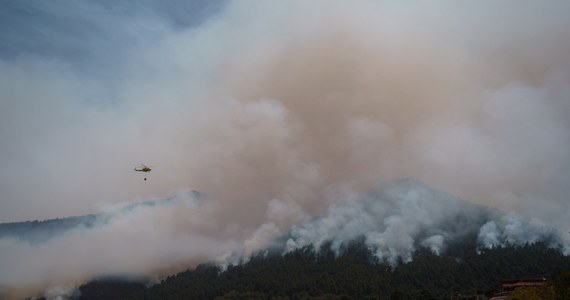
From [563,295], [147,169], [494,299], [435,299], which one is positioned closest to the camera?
[563,295]

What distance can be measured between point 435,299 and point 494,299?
68.9ft

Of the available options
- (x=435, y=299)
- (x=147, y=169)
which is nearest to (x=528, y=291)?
(x=435, y=299)

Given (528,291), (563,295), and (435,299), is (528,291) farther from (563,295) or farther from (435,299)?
(435,299)

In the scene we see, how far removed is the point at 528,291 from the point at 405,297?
6886 centimetres

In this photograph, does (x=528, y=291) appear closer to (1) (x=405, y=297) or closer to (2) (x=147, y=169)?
(1) (x=405, y=297)

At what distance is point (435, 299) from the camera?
193m

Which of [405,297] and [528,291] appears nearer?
[528,291]

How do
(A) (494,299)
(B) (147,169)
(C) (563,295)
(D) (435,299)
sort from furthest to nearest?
(D) (435,299)
(A) (494,299)
(B) (147,169)
(C) (563,295)

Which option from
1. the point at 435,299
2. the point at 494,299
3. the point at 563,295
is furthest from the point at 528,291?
the point at 435,299

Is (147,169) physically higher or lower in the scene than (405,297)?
higher

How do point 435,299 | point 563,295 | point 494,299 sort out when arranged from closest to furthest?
point 563,295
point 494,299
point 435,299

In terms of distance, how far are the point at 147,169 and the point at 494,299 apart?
4638 inches

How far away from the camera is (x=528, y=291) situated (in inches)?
5187

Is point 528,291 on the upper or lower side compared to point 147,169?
lower
